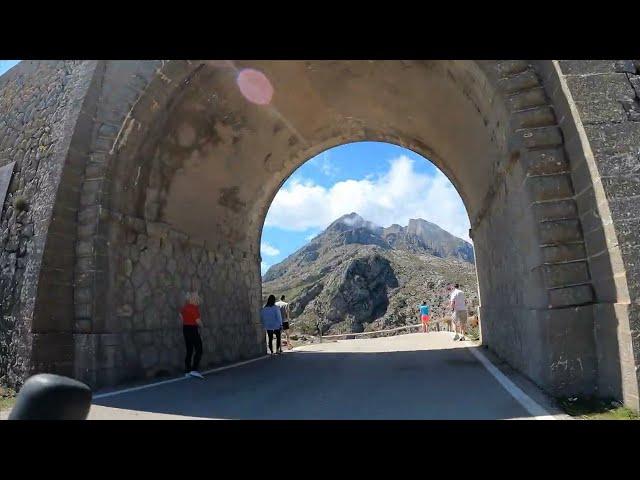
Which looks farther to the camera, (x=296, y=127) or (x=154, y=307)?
(x=296, y=127)

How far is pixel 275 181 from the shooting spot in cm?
1145

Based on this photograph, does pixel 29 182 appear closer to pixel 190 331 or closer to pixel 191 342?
pixel 190 331

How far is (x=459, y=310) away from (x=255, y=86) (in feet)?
27.9

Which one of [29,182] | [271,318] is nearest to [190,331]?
[29,182]

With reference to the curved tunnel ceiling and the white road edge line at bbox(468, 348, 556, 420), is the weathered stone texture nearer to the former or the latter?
the curved tunnel ceiling

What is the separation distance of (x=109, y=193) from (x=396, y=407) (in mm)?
5186

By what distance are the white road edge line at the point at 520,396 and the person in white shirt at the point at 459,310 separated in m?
5.33

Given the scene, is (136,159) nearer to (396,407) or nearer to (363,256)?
(396,407)

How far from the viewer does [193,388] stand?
647 cm

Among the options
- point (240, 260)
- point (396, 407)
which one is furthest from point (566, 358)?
point (240, 260)

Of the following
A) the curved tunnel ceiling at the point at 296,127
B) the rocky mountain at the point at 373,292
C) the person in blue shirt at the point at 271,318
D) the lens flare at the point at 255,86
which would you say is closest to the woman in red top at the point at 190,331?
the curved tunnel ceiling at the point at 296,127

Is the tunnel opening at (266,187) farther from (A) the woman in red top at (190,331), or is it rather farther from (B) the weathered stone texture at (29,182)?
(B) the weathered stone texture at (29,182)

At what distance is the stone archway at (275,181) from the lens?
477cm

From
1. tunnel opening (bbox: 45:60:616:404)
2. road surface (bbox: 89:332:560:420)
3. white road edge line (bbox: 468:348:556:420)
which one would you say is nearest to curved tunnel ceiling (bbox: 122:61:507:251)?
tunnel opening (bbox: 45:60:616:404)
